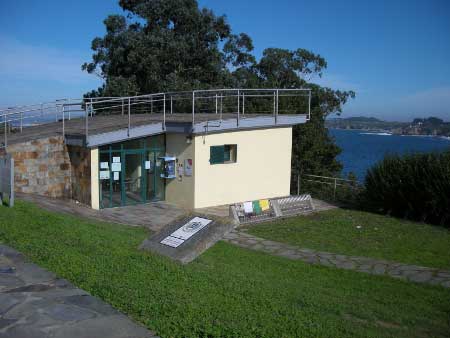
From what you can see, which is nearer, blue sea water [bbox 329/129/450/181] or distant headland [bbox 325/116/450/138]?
blue sea water [bbox 329/129/450/181]

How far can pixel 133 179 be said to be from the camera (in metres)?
17.5

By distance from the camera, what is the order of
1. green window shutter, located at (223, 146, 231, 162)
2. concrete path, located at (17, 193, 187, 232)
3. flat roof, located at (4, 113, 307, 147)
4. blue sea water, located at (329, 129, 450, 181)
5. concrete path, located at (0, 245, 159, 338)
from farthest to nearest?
blue sea water, located at (329, 129, 450, 181) < green window shutter, located at (223, 146, 231, 162) < flat roof, located at (4, 113, 307, 147) < concrete path, located at (17, 193, 187, 232) < concrete path, located at (0, 245, 159, 338)

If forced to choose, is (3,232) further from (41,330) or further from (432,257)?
(432,257)

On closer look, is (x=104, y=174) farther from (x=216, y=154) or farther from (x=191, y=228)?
(x=191, y=228)

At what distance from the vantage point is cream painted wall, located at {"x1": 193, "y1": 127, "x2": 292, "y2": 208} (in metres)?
17.0

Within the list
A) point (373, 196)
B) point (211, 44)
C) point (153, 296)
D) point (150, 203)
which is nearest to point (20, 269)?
point (153, 296)

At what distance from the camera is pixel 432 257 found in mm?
11312

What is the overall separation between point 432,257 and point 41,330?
954 cm

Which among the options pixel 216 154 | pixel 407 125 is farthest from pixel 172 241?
pixel 407 125

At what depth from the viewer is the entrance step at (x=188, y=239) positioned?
7.64 metres

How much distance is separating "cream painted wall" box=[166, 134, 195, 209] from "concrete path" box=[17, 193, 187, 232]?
1.38ft

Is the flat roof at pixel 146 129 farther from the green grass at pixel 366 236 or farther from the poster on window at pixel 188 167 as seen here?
the green grass at pixel 366 236

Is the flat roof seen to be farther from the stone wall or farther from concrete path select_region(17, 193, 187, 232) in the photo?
concrete path select_region(17, 193, 187, 232)

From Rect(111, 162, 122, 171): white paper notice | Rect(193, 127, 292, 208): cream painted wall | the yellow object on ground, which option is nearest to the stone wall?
Rect(111, 162, 122, 171): white paper notice
